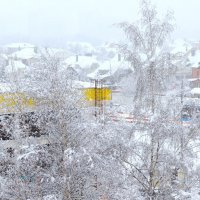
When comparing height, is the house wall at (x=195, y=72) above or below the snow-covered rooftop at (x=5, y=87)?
below

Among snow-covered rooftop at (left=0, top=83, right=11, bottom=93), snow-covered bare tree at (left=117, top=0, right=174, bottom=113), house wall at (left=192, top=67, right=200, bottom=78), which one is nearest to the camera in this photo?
snow-covered rooftop at (left=0, top=83, right=11, bottom=93)

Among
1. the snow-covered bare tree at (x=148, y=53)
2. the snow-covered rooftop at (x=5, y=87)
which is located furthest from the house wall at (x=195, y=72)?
the snow-covered rooftop at (x=5, y=87)

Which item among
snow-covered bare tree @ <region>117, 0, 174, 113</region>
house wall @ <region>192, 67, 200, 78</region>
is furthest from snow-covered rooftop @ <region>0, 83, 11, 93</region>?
house wall @ <region>192, 67, 200, 78</region>

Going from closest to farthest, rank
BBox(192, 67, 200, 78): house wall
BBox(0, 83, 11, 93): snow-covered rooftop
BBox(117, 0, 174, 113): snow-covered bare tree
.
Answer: BBox(0, 83, 11, 93): snow-covered rooftop, BBox(117, 0, 174, 113): snow-covered bare tree, BBox(192, 67, 200, 78): house wall

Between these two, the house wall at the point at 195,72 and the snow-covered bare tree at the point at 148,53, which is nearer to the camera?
the snow-covered bare tree at the point at 148,53

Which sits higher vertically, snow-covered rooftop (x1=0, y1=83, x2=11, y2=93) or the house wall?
snow-covered rooftop (x1=0, y1=83, x2=11, y2=93)

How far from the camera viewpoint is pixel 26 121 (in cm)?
1309

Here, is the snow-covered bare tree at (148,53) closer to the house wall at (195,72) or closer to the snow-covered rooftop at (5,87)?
the snow-covered rooftop at (5,87)

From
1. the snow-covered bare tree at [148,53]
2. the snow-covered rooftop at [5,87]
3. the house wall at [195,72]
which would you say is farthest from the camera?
the house wall at [195,72]

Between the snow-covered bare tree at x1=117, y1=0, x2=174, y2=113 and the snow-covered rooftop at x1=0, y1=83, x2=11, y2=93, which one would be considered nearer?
the snow-covered rooftop at x1=0, y1=83, x2=11, y2=93

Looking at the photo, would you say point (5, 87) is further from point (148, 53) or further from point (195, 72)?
point (195, 72)

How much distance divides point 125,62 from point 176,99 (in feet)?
6.95

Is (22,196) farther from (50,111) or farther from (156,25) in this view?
(156,25)

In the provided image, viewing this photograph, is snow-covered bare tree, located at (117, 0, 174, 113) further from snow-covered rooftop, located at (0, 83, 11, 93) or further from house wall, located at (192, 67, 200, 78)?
house wall, located at (192, 67, 200, 78)
